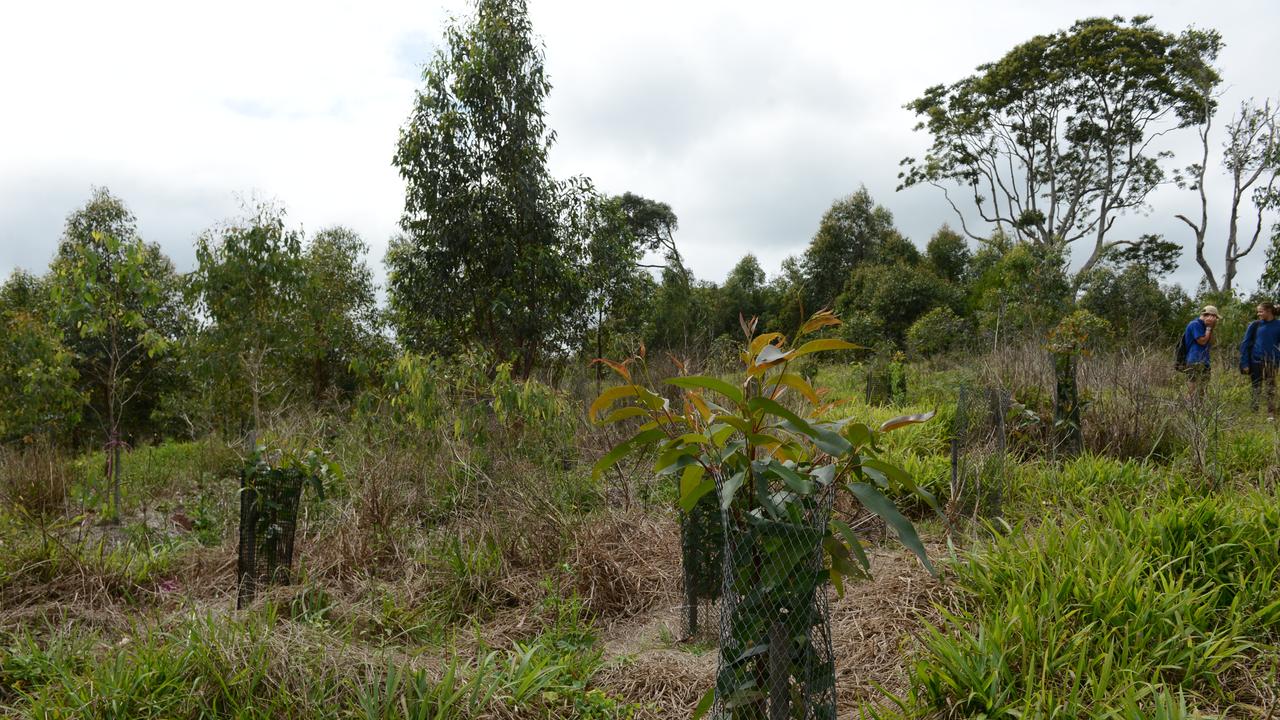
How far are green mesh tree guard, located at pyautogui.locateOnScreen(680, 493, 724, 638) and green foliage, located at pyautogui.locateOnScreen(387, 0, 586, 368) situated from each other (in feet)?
18.6

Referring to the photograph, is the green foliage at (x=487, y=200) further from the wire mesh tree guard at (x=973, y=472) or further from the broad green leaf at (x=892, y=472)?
the broad green leaf at (x=892, y=472)

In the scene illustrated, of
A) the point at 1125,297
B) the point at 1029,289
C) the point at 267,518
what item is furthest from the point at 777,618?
the point at 1125,297

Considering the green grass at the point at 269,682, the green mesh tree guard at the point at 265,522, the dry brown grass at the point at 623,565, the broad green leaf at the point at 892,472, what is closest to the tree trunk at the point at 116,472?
the green mesh tree guard at the point at 265,522


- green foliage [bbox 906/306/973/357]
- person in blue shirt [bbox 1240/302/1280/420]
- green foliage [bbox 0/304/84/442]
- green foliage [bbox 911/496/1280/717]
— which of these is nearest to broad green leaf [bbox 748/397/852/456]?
green foliage [bbox 911/496/1280/717]

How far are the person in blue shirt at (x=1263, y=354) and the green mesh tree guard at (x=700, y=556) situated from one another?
621cm

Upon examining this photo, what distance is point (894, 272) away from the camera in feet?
60.6

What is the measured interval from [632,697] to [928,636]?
1.08 m

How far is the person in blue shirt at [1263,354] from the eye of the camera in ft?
21.8

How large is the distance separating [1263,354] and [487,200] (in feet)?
26.4

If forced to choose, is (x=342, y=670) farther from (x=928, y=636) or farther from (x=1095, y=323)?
(x=1095, y=323)

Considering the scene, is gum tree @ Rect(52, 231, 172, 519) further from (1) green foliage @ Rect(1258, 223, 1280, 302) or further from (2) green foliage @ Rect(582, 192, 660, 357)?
(1) green foliage @ Rect(1258, 223, 1280, 302)

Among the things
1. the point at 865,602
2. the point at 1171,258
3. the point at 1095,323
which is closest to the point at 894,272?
the point at 1095,323

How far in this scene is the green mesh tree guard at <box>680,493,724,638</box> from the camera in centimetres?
274

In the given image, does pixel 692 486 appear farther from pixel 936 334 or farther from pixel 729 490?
pixel 936 334
